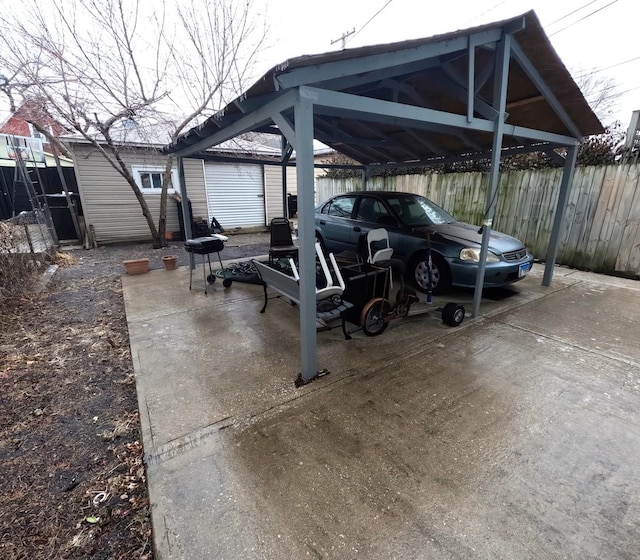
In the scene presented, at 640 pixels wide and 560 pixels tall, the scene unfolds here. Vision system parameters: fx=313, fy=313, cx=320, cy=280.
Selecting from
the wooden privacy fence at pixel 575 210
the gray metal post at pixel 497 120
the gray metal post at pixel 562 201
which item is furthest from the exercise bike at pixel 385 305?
the wooden privacy fence at pixel 575 210

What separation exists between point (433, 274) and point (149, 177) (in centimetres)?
885

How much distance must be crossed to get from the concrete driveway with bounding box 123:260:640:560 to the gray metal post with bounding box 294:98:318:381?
0.92 ft

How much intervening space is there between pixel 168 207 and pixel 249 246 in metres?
3.10

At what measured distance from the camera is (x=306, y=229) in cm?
231

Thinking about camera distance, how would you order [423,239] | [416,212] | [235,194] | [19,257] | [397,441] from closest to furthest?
[397,441]
[423,239]
[19,257]
[416,212]
[235,194]

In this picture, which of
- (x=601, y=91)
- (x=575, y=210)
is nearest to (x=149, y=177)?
(x=575, y=210)

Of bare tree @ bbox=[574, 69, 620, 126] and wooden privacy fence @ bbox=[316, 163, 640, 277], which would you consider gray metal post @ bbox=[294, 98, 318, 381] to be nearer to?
wooden privacy fence @ bbox=[316, 163, 640, 277]

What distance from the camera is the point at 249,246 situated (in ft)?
28.1

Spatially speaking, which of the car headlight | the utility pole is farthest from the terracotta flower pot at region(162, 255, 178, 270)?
the utility pole

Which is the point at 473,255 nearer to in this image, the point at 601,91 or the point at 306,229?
the point at 306,229

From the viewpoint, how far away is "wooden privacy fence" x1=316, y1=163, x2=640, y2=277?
17.1 ft

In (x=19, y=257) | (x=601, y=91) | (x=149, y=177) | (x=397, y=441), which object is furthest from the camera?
(x=601, y=91)

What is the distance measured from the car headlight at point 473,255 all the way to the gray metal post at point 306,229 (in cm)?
269

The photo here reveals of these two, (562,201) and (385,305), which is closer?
(385,305)
